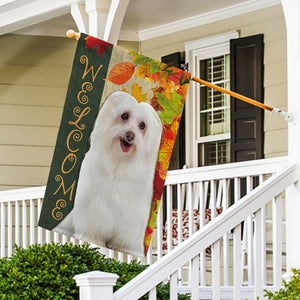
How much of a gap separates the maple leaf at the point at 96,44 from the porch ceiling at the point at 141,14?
7.74 ft

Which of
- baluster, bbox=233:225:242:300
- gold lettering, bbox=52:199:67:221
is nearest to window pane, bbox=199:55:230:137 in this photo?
gold lettering, bbox=52:199:67:221

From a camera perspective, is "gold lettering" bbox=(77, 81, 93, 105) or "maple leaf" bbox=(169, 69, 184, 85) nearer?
"gold lettering" bbox=(77, 81, 93, 105)

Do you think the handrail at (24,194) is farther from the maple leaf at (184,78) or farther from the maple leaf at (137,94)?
the maple leaf at (184,78)

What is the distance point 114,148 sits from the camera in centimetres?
401

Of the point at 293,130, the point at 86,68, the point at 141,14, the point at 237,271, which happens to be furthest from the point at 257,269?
the point at 141,14

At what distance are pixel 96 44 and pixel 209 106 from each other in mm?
3712

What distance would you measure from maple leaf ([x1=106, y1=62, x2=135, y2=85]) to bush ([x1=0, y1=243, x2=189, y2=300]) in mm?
1115

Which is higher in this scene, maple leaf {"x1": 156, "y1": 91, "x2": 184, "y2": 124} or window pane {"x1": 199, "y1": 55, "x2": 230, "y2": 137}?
window pane {"x1": 199, "y1": 55, "x2": 230, "y2": 137}

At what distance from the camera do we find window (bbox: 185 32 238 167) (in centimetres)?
723

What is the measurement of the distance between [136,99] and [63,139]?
1.66ft

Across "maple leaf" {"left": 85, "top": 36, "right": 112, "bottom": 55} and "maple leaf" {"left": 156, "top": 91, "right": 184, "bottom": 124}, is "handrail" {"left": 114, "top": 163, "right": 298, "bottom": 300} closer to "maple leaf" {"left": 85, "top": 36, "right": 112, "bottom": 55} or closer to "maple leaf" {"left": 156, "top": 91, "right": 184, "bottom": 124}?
"maple leaf" {"left": 156, "top": 91, "right": 184, "bottom": 124}

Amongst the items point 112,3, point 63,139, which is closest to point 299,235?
point 63,139

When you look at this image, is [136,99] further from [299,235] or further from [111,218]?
[299,235]

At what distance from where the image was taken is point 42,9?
6.50 m
